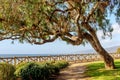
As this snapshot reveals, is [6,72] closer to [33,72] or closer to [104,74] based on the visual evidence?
[33,72]

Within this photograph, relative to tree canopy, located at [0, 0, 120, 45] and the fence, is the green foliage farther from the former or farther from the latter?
the fence

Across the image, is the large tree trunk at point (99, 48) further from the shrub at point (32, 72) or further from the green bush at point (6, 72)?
the green bush at point (6, 72)

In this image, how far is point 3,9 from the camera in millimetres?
20734

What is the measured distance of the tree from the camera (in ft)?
65.3

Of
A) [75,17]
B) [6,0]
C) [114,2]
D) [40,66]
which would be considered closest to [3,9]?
[6,0]

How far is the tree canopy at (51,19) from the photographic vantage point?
19797 millimetres

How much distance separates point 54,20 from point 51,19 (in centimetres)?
105

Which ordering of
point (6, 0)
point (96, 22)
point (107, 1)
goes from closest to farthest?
point (6, 0), point (107, 1), point (96, 22)

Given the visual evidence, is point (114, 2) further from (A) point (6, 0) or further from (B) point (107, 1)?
(A) point (6, 0)

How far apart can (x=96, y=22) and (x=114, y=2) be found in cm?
278

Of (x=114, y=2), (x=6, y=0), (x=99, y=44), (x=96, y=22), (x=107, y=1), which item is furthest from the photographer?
(x=99, y=44)

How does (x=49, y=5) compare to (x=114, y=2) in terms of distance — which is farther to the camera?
(x=114, y=2)

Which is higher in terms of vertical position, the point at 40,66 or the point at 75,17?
Result: the point at 75,17

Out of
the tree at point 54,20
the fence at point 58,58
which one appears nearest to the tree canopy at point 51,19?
the tree at point 54,20
